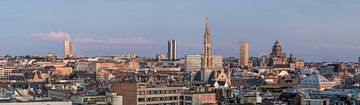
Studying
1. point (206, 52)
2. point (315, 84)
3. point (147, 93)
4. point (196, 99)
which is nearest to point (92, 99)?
point (147, 93)

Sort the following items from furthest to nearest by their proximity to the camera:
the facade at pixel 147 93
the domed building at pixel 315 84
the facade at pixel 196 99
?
the domed building at pixel 315 84, the facade at pixel 196 99, the facade at pixel 147 93

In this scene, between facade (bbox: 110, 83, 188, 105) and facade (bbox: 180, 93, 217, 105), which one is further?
facade (bbox: 180, 93, 217, 105)

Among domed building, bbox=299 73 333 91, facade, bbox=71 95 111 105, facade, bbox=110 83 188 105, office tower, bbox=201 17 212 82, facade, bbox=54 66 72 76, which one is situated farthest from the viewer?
facade, bbox=54 66 72 76

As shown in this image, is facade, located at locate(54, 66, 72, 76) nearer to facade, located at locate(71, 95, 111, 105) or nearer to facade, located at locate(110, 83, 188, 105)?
facade, located at locate(110, 83, 188, 105)

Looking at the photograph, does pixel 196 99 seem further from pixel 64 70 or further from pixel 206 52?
pixel 64 70

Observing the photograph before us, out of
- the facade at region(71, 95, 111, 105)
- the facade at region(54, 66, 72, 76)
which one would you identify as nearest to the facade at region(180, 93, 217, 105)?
the facade at region(71, 95, 111, 105)

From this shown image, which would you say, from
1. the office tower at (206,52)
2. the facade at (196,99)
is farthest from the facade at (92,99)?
the office tower at (206,52)

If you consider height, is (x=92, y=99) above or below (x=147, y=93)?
below

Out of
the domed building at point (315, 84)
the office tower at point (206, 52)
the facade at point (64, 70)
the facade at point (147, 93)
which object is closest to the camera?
the facade at point (147, 93)

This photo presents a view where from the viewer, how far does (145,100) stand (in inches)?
2110

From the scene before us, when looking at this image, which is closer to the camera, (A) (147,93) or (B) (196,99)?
(A) (147,93)

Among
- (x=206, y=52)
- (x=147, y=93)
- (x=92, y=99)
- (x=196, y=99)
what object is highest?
(x=206, y=52)

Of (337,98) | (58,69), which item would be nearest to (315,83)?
(337,98)

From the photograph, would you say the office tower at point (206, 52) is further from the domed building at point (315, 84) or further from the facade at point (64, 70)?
the domed building at point (315, 84)
